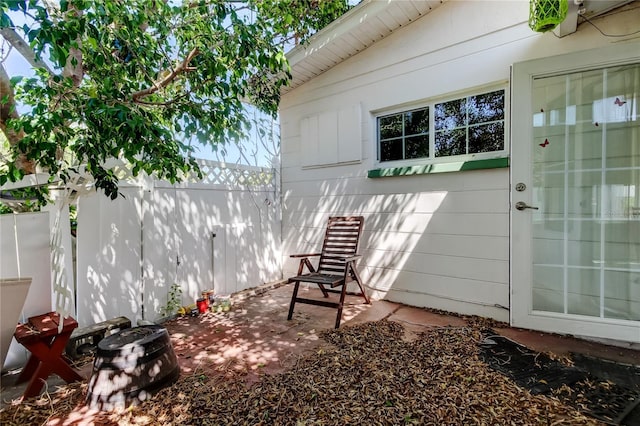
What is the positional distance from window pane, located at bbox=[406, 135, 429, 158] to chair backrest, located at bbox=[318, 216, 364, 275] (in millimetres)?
898

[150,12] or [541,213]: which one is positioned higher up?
[150,12]

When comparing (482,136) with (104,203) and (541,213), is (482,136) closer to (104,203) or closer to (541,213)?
(541,213)

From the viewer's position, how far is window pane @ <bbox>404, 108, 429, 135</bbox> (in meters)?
3.41

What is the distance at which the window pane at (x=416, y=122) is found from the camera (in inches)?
134

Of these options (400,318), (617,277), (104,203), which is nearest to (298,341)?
(400,318)

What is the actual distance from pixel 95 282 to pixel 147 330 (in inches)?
38.6

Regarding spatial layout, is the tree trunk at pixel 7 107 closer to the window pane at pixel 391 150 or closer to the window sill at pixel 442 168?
the window sill at pixel 442 168

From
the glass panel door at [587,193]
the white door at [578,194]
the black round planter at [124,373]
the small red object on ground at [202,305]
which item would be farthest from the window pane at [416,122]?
the black round planter at [124,373]

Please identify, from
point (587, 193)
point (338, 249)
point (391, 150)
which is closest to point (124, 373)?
point (338, 249)

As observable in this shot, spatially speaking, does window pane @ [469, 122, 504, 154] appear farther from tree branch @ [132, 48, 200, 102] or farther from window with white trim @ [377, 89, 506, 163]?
tree branch @ [132, 48, 200, 102]

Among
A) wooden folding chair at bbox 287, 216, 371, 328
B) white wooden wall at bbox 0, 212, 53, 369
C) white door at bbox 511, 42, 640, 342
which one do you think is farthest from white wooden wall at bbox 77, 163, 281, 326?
white door at bbox 511, 42, 640, 342

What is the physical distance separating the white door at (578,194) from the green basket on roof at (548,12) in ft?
1.41

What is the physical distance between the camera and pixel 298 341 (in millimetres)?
2582

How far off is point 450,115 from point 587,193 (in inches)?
53.7
